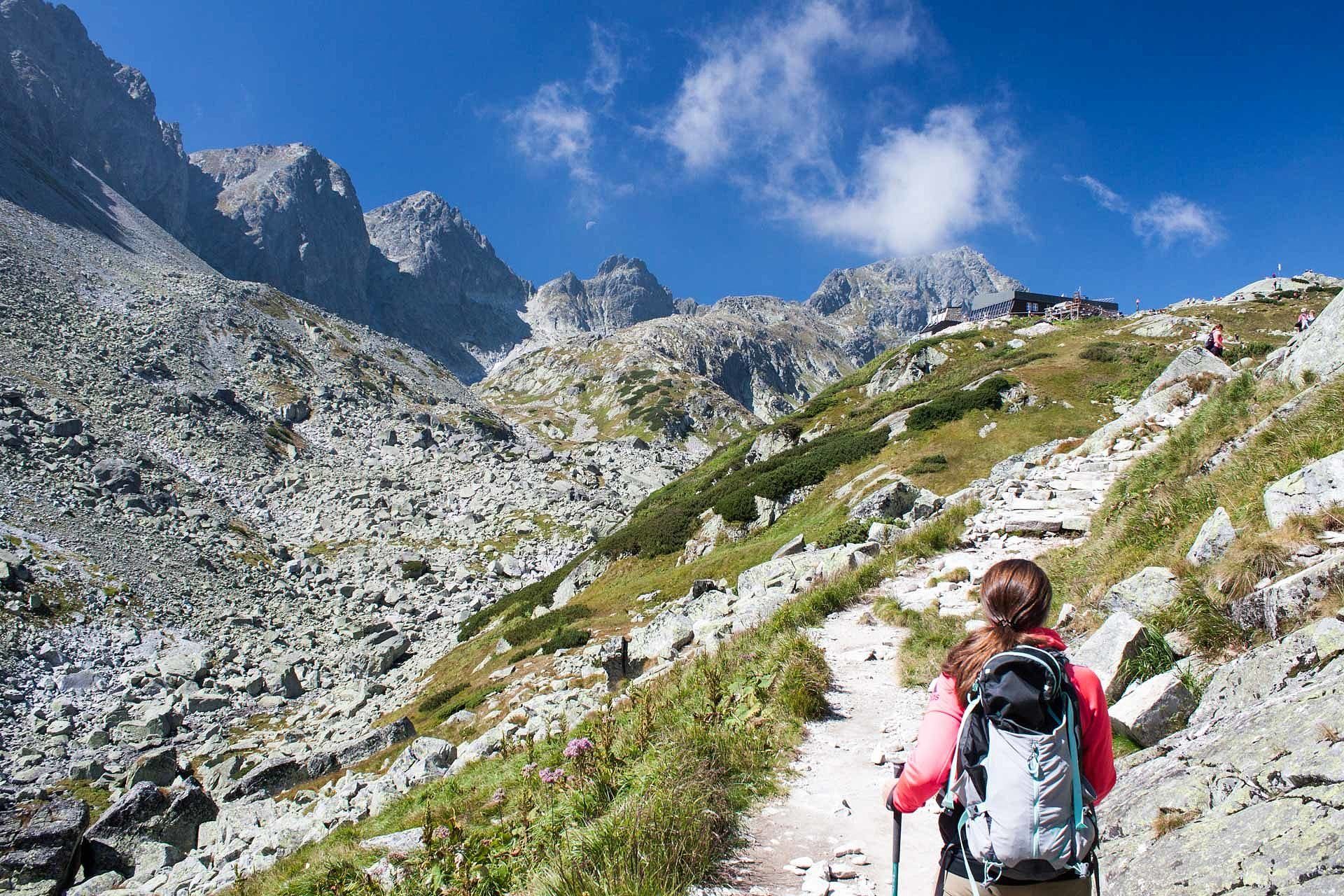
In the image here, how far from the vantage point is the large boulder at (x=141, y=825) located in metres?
16.7

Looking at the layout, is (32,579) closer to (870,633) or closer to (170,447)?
(170,447)

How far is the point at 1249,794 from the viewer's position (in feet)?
13.0

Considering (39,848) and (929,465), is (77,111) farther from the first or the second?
(929,465)

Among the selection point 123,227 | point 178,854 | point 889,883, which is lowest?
point 178,854

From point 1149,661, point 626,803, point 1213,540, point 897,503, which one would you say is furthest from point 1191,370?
point 626,803

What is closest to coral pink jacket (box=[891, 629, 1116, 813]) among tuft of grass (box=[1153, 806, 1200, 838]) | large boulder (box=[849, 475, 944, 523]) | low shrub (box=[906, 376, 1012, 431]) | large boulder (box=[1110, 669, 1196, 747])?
tuft of grass (box=[1153, 806, 1200, 838])

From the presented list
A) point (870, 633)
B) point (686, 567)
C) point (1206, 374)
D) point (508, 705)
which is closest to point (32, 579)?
point (508, 705)

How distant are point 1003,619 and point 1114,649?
454cm

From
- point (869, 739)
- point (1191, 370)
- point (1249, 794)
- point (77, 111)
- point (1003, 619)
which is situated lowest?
point (869, 739)

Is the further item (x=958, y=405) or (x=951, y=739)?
(x=958, y=405)

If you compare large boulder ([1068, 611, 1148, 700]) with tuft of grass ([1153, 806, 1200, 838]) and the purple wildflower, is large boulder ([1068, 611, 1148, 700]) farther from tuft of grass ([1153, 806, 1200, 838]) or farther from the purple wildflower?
the purple wildflower

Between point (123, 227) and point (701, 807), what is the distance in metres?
150

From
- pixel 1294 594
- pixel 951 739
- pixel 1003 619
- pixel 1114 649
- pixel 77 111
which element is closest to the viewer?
pixel 951 739

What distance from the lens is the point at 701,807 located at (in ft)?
19.1
